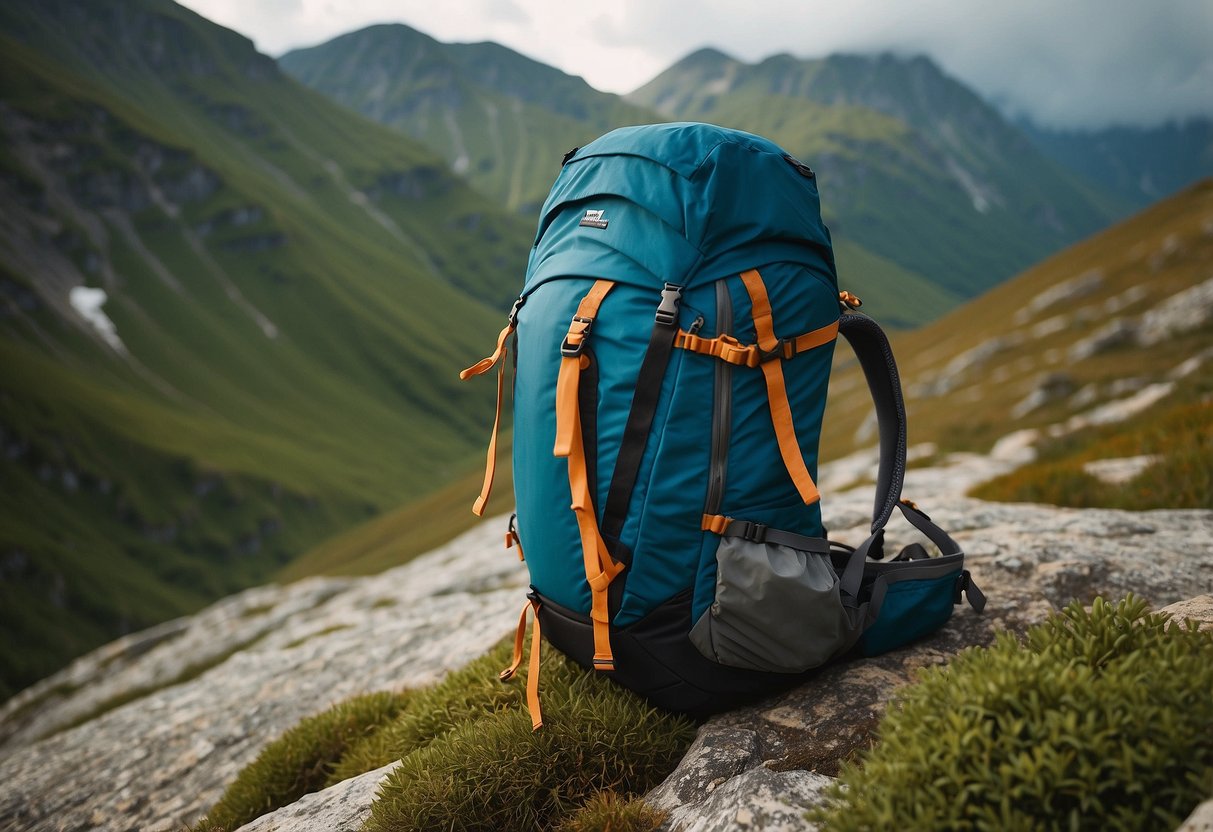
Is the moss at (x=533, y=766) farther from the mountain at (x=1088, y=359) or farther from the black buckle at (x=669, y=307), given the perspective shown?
the mountain at (x=1088, y=359)

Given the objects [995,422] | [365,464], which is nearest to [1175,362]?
[995,422]

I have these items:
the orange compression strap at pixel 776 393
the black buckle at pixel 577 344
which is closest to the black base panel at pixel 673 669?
the orange compression strap at pixel 776 393

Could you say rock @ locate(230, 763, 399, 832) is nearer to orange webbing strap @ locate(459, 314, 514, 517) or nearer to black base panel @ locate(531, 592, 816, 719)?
black base panel @ locate(531, 592, 816, 719)

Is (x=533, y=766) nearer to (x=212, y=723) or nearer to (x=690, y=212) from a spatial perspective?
(x=690, y=212)

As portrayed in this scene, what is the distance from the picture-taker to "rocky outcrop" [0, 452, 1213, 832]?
4051 millimetres

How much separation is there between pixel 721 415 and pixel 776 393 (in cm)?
36

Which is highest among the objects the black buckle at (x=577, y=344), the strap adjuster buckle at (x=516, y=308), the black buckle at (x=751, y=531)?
the strap adjuster buckle at (x=516, y=308)

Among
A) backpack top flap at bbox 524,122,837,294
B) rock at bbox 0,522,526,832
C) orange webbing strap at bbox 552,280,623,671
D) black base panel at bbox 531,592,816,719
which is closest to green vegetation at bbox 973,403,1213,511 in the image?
black base panel at bbox 531,592,816,719

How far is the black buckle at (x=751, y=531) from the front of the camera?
428 centimetres

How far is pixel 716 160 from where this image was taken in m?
4.40

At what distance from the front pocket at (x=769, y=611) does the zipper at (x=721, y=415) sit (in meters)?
0.30

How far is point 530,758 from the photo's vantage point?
13.7 ft

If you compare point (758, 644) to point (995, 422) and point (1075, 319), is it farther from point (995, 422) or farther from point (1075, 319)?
point (1075, 319)

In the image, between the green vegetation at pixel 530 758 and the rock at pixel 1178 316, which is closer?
the green vegetation at pixel 530 758
